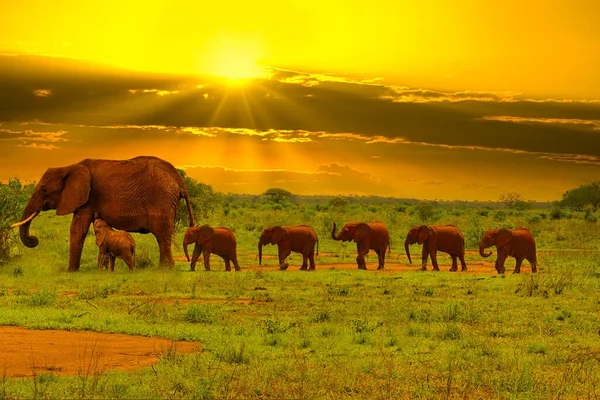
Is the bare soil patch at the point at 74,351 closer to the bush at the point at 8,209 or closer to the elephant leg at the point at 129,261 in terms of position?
the elephant leg at the point at 129,261

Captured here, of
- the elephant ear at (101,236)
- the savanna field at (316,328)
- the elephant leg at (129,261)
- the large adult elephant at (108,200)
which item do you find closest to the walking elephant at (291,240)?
the savanna field at (316,328)

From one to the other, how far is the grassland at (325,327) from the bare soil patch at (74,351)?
42 cm

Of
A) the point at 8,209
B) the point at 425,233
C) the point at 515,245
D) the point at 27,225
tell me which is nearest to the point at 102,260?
the point at 27,225

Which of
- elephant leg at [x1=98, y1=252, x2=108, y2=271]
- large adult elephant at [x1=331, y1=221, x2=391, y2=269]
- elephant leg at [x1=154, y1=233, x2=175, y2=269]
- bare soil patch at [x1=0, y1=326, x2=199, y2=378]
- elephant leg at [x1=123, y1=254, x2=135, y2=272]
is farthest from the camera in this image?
large adult elephant at [x1=331, y1=221, x2=391, y2=269]

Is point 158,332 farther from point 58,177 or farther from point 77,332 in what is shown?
point 58,177

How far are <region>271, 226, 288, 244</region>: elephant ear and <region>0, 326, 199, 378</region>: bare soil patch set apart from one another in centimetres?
1207

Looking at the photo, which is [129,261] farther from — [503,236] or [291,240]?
[503,236]

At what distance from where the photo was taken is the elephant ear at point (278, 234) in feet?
80.2

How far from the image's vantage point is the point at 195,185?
1551 inches

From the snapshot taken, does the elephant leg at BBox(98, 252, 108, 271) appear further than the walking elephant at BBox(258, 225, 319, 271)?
No

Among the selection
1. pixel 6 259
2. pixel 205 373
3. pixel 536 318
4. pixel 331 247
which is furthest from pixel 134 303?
pixel 331 247

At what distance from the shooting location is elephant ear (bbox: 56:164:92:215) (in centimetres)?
2288

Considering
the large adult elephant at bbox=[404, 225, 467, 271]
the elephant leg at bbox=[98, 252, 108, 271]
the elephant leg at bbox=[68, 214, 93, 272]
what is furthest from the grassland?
the large adult elephant at bbox=[404, 225, 467, 271]

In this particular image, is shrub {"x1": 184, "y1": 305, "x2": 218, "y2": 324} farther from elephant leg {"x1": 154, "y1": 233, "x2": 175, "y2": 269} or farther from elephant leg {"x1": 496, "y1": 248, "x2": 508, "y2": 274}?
elephant leg {"x1": 496, "y1": 248, "x2": 508, "y2": 274}
